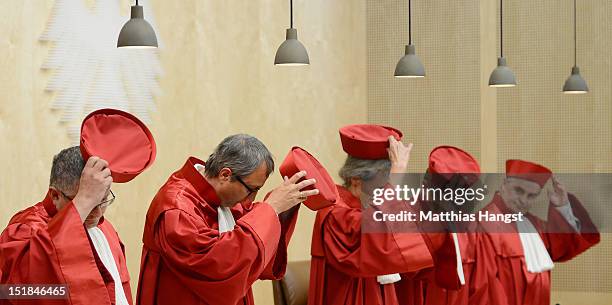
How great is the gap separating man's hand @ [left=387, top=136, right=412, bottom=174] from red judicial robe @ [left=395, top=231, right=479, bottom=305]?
0.56 m

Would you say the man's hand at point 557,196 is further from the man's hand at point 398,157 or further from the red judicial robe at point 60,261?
the red judicial robe at point 60,261

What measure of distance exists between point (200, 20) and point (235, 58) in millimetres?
505

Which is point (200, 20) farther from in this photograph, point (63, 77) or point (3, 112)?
point (3, 112)

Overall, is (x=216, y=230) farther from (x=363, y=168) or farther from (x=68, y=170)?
(x=363, y=168)

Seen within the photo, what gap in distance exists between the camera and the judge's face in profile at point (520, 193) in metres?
5.44

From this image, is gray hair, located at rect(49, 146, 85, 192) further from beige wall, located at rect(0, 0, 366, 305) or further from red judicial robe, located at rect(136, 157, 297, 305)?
beige wall, located at rect(0, 0, 366, 305)

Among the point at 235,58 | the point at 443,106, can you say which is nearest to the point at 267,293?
the point at 235,58

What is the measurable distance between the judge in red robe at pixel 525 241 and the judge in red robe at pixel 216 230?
6.15 feet

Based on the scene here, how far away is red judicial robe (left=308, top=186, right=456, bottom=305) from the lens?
4.11 m

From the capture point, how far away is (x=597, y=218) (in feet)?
20.0

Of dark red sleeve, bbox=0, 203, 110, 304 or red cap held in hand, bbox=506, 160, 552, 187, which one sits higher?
dark red sleeve, bbox=0, 203, 110, 304

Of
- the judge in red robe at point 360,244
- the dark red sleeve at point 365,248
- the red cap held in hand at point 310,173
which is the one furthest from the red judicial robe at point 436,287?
the red cap held in hand at point 310,173

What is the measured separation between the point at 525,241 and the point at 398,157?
139 centimetres

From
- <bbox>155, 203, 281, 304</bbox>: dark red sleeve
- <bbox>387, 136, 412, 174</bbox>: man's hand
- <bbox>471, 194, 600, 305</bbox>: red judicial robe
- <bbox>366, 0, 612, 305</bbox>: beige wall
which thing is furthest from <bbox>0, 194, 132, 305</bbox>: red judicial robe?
<bbox>366, 0, 612, 305</bbox>: beige wall
